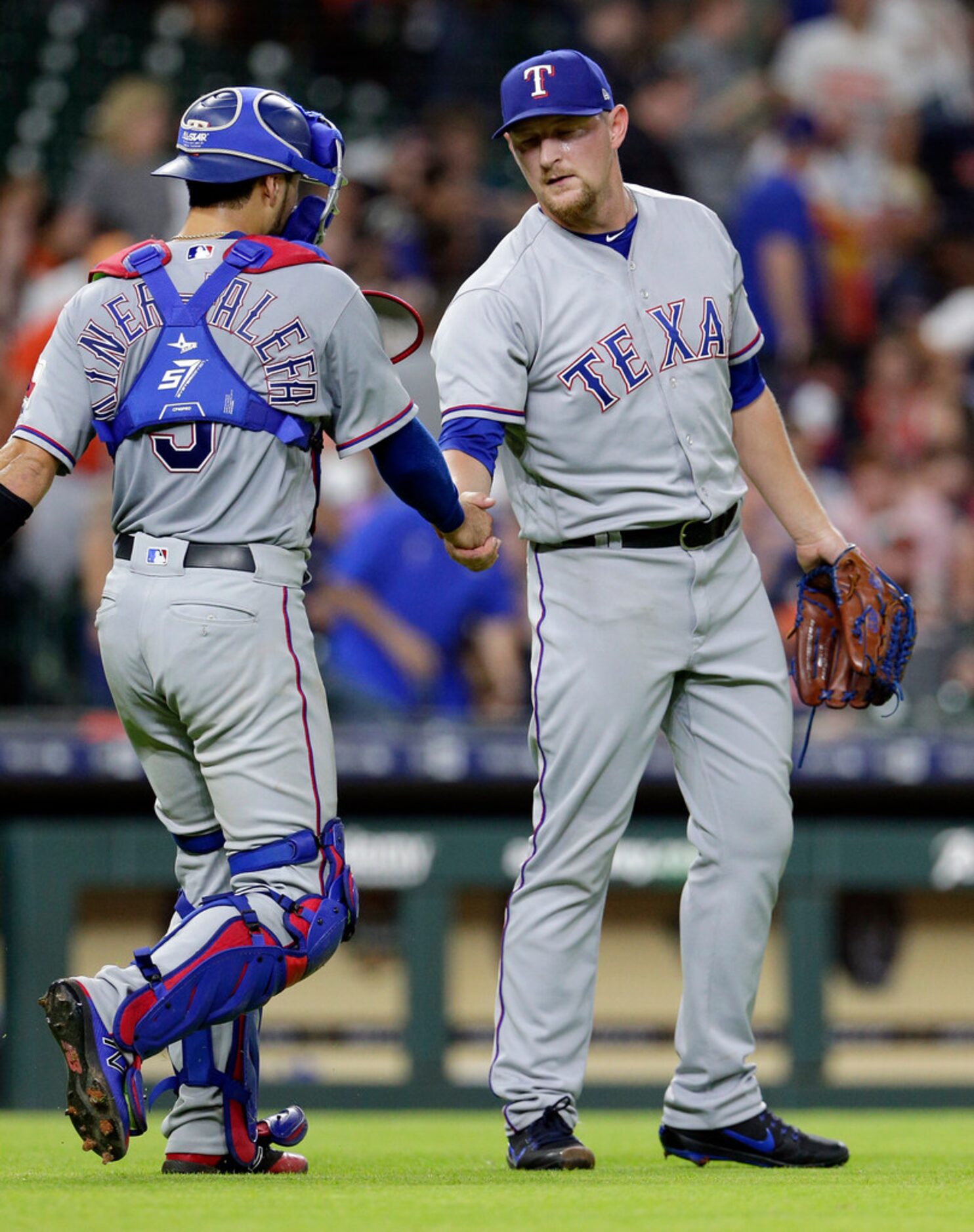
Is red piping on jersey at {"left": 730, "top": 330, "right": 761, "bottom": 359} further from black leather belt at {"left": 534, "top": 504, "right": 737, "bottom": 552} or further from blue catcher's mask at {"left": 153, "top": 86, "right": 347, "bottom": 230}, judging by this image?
blue catcher's mask at {"left": 153, "top": 86, "right": 347, "bottom": 230}

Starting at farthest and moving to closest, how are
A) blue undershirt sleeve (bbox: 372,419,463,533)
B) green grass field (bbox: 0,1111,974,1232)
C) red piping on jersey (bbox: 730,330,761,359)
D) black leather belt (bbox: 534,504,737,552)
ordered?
red piping on jersey (bbox: 730,330,761,359) < black leather belt (bbox: 534,504,737,552) < blue undershirt sleeve (bbox: 372,419,463,533) < green grass field (bbox: 0,1111,974,1232)

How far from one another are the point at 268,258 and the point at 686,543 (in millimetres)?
1014

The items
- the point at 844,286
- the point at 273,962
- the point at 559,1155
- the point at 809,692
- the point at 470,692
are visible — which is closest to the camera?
the point at 273,962

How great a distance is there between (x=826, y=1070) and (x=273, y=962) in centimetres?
420

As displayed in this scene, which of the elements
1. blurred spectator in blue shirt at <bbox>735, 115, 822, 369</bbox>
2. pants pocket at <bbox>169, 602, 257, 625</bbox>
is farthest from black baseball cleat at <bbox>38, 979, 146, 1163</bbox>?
blurred spectator in blue shirt at <bbox>735, 115, 822, 369</bbox>

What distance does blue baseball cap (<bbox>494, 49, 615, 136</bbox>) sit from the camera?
3836mm

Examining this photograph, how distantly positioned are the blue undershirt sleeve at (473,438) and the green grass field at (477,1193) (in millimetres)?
1341

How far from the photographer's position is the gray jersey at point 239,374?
11.3 ft

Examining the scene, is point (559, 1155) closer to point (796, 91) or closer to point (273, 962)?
point (273, 962)

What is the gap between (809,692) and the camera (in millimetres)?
4215

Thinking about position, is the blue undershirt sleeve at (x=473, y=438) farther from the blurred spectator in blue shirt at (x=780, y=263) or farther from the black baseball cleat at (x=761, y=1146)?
the blurred spectator in blue shirt at (x=780, y=263)

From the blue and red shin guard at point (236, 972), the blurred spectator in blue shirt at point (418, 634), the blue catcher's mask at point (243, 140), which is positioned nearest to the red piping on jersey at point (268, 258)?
the blue catcher's mask at point (243, 140)

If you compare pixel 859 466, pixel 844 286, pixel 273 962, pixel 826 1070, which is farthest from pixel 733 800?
pixel 844 286

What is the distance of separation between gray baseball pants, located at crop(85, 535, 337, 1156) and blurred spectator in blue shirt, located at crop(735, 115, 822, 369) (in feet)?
21.9
